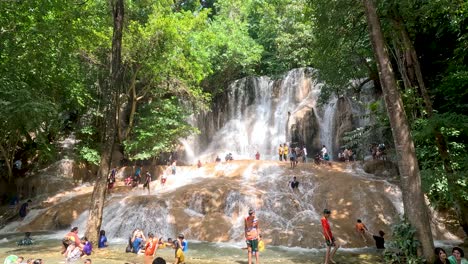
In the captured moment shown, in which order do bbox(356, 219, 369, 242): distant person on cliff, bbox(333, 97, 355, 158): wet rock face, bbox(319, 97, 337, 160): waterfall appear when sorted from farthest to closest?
bbox(319, 97, 337, 160): waterfall < bbox(333, 97, 355, 158): wet rock face < bbox(356, 219, 369, 242): distant person on cliff

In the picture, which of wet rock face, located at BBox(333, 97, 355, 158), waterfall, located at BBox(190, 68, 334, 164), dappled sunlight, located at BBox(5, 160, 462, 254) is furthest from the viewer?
waterfall, located at BBox(190, 68, 334, 164)

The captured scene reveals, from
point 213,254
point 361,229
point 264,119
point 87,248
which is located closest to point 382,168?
point 361,229

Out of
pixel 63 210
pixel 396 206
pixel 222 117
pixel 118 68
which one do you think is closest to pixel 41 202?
pixel 63 210

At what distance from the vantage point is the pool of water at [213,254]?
1078cm

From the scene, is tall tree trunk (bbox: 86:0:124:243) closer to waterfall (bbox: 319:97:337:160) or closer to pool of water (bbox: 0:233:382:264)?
pool of water (bbox: 0:233:382:264)

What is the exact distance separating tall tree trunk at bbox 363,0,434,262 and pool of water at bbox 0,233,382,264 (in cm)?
244

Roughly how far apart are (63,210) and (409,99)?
17.4 meters

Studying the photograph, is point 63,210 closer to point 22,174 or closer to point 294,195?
point 22,174

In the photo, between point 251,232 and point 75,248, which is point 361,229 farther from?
point 75,248

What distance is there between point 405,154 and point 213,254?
6.94m

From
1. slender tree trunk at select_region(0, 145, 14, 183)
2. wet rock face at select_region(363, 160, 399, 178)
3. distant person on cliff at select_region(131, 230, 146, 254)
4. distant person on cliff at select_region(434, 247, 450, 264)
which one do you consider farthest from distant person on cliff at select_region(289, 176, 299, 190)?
slender tree trunk at select_region(0, 145, 14, 183)

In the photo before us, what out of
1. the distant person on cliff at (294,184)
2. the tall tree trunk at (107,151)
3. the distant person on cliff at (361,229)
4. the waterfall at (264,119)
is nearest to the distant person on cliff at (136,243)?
the tall tree trunk at (107,151)

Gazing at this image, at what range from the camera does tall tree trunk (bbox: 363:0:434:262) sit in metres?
8.48

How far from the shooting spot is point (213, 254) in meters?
12.3
